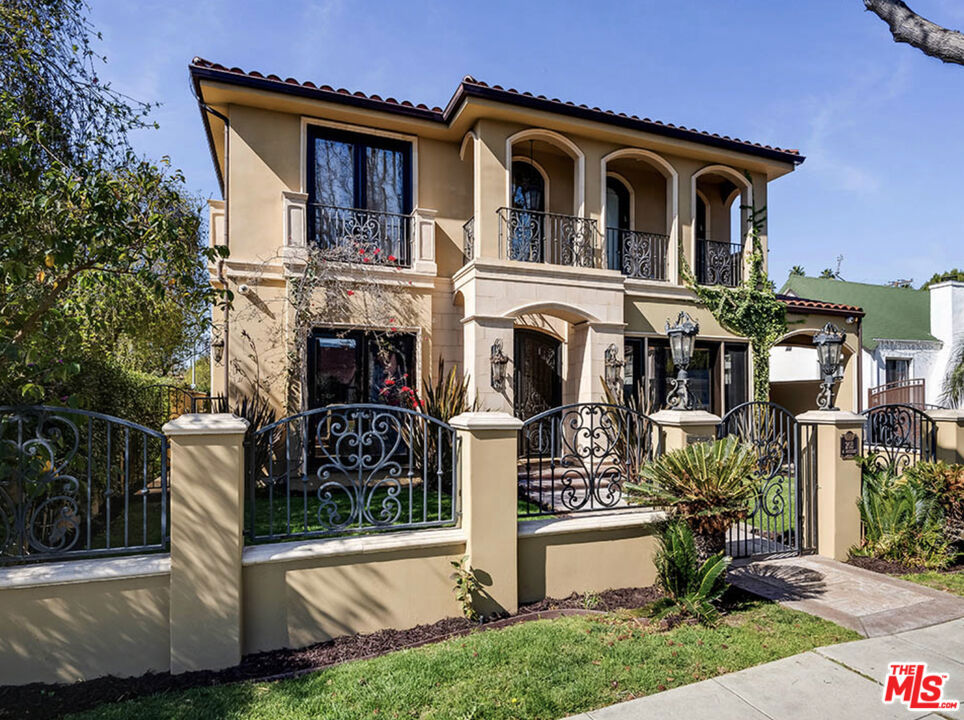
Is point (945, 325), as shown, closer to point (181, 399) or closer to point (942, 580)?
point (942, 580)

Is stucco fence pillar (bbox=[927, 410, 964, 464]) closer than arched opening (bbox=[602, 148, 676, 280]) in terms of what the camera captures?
Yes

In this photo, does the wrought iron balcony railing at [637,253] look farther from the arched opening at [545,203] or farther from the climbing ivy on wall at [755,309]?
the arched opening at [545,203]

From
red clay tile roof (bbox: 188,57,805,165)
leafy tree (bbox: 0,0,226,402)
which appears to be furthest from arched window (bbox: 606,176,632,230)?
leafy tree (bbox: 0,0,226,402)

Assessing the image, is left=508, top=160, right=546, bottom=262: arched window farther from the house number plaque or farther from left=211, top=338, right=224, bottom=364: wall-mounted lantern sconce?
the house number plaque

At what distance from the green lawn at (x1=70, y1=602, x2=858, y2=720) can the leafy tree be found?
8.91 ft

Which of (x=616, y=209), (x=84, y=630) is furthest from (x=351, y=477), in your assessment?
(x=616, y=209)

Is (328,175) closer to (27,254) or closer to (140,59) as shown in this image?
(140,59)

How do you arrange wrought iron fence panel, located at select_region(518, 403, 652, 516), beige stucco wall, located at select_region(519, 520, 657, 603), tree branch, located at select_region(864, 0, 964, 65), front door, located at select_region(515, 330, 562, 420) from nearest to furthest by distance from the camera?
beige stucco wall, located at select_region(519, 520, 657, 603) → tree branch, located at select_region(864, 0, 964, 65) → wrought iron fence panel, located at select_region(518, 403, 652, 516) → front door, located at select_region(515, 330, 562, 420)

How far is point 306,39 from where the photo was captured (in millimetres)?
8570

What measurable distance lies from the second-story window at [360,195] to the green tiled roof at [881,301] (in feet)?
Answer: 59.1

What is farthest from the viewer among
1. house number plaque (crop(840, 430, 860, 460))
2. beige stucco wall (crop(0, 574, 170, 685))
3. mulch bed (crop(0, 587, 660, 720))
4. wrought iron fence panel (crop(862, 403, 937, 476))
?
wrought iron fence panel (crop(862, 403, 937, 476))

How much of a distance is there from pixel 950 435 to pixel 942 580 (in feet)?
9.31

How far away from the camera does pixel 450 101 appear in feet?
33.0

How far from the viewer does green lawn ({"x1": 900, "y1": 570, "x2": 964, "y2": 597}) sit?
557 centimetres
